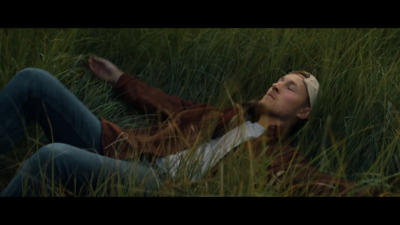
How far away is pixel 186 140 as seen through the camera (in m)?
2.61

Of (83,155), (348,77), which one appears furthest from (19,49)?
(348,77)

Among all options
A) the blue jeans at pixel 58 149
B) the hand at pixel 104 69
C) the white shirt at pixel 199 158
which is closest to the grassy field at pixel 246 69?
the hand at pixel 104 69

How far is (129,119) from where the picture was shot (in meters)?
3.17

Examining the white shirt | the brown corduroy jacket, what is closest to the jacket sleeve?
the brown corduroy jacket

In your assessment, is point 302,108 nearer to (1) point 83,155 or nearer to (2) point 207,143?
(2) point 207,143

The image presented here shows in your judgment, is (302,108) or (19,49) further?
(19,49)

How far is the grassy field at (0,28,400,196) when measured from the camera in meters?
2.85

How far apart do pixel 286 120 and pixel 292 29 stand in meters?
0.80

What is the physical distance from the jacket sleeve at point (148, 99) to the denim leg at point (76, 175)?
606 millimetres

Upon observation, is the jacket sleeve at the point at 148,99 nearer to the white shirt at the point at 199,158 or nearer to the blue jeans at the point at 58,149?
the blue jeans at the point at 58,149

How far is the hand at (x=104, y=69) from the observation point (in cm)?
331

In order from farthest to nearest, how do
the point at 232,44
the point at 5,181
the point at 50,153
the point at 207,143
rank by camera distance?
the point at 232,44
the point at 5,181
the point at 207,143
the point at 50,153

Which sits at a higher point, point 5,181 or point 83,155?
point 83,155

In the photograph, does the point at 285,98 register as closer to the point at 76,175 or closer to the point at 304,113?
the point at 304,113
